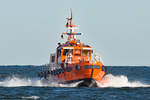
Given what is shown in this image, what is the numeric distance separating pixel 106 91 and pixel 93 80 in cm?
302

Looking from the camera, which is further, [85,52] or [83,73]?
[85,52]

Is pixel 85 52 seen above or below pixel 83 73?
above

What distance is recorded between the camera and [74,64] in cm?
5934

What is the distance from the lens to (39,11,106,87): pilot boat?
191 feet

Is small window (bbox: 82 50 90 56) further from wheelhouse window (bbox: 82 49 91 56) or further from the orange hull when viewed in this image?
the orange hull

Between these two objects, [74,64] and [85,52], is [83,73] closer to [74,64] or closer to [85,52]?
[74,64]

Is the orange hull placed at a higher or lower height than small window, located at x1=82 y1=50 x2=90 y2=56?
lower

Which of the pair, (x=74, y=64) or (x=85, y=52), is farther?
(x=85, y=52)

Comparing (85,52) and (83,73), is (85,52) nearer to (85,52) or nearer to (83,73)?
(85,52)

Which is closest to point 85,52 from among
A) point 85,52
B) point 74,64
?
point 85,52

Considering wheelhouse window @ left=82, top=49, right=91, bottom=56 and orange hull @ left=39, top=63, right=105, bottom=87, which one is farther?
wheelhouse window @ left=82, top=49, right=91, bottom=56

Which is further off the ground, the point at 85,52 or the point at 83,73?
the point at 85,52

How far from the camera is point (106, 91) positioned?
5647cm

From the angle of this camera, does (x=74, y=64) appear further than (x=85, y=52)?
No
